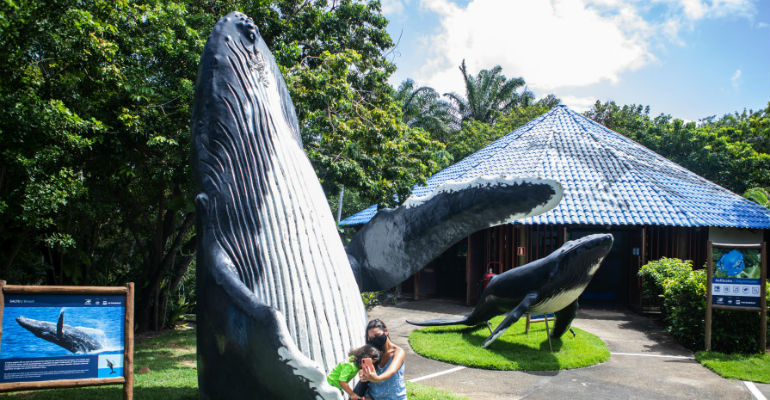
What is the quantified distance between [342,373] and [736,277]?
27.1 ft

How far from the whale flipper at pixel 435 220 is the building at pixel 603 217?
916cm

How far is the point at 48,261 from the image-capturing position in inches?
385

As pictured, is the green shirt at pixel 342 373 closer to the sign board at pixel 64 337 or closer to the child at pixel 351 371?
the child at pixel 351 371

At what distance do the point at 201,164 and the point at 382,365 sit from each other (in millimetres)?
1438

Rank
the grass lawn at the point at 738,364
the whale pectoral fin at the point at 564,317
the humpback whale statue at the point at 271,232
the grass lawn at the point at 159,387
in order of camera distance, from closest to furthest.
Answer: the humpback whale statue at the point at 271,232 < the grass lawn at the point at 159,387 < the grass lawn at the point at 738,364 < the whale pectoral fin at the point at 564,317

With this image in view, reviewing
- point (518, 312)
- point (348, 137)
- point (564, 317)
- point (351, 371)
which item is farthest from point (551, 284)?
point (351, 371)

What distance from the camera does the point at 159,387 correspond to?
17.7 ft

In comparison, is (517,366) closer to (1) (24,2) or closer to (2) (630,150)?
(1) (24,2)

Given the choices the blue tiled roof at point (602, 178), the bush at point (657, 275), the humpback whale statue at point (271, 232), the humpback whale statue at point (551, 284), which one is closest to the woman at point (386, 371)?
the humpback whale statue at point (271, 232)

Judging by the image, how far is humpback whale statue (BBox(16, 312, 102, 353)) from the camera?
3.76 meters

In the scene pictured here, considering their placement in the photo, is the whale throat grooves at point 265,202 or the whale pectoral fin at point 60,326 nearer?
the whale throat grooves at point 265,202

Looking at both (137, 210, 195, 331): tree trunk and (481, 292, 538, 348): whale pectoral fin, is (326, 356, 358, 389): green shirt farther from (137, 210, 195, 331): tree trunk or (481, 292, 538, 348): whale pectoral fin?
(137, 210, 195, 331): tree trunk

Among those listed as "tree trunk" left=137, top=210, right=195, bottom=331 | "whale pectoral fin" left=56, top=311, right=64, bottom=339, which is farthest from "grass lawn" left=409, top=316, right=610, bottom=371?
"tree trunk" left=137, top=210, right=195, bottom=331

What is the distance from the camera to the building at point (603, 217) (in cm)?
1176
